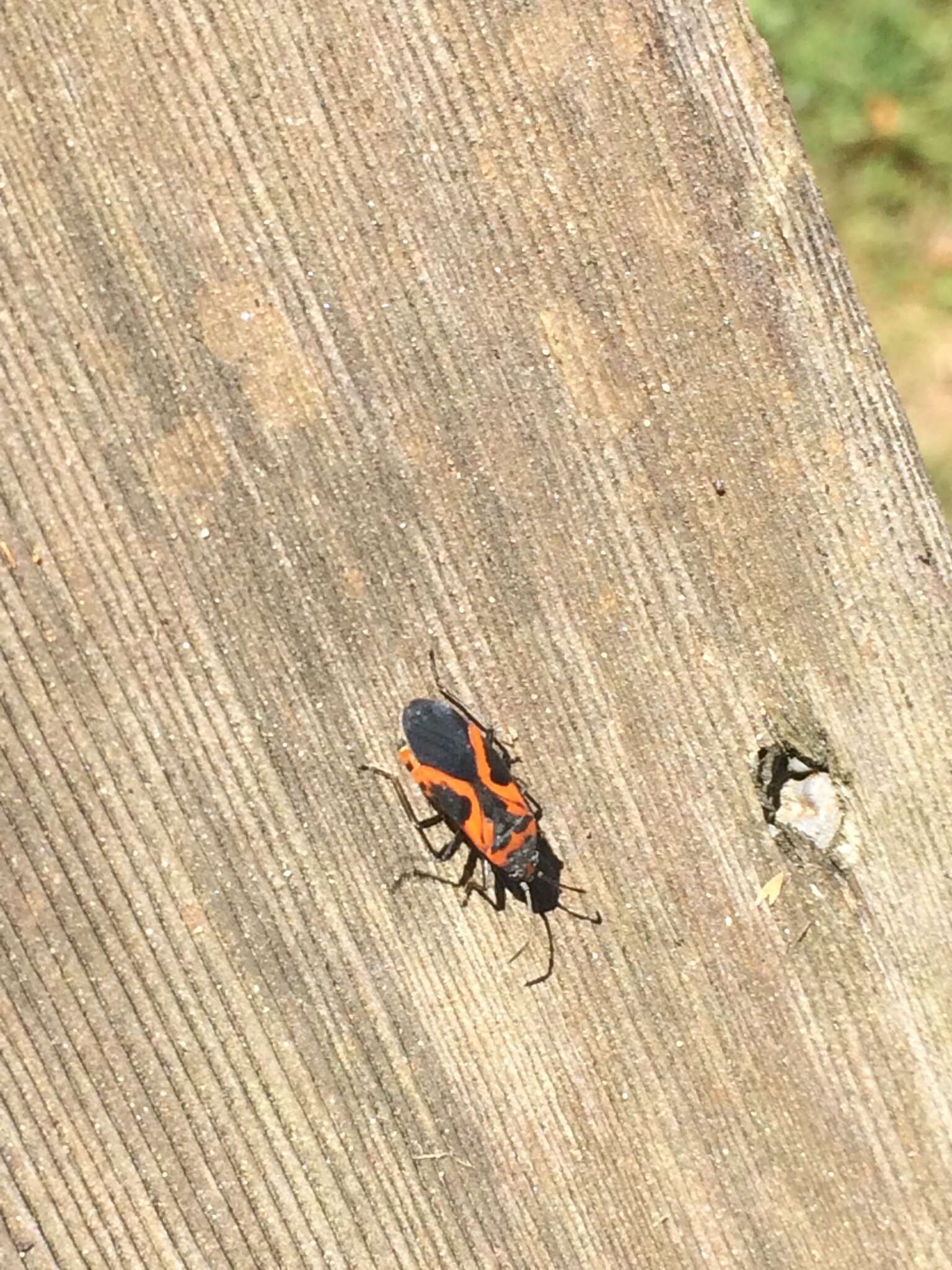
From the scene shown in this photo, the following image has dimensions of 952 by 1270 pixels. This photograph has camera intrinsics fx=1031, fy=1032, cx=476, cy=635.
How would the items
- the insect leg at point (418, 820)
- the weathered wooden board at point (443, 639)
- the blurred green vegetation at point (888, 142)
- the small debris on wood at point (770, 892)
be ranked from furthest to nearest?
the blurred green vegetation at point (888, 142)
the small debris on wood at point (770, 892)
the insect leg at point (418, 820)
the weathered wooden board at point (443, 639)

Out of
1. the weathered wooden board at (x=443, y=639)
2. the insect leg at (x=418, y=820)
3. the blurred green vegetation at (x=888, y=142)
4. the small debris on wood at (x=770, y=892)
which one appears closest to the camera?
the weathered wooden board at (x=443, y=639)

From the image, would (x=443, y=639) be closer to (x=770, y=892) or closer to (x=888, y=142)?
(x=770, y=892)

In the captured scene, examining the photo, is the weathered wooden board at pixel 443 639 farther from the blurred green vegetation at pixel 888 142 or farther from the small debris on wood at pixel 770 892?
the blurred green vegetation at pixel 888 142

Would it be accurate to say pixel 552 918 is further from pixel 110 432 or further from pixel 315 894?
pixel 110 432

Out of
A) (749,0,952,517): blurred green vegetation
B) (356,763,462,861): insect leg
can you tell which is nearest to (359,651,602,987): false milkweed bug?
(356,763,462,861): insect leg

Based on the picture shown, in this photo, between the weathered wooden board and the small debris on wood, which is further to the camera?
the small debris on wood

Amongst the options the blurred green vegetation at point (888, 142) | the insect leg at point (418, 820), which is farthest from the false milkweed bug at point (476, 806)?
the blurred green vegetation at point (888, 142)

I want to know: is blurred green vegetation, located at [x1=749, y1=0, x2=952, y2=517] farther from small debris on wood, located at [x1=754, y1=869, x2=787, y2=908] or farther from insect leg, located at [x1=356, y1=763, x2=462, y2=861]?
insect leg, located at [x1=356, y1=763, x2=462, y2=861]
